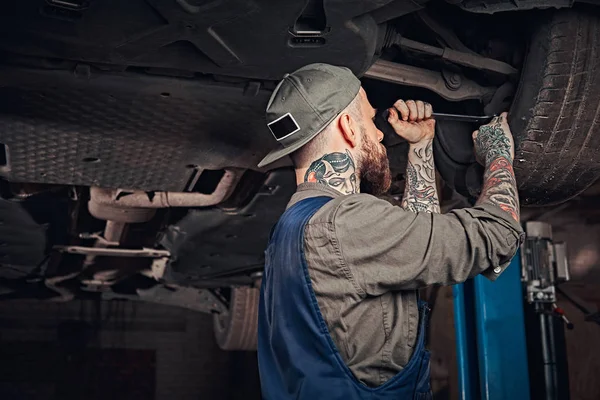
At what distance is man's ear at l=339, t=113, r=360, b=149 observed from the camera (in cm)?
189

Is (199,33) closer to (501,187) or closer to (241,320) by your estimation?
(501,187)

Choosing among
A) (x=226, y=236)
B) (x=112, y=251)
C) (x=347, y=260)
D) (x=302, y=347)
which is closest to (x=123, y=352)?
(x=112, y=251)

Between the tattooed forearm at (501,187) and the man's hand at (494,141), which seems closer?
the tattooed forearm at (501,187)

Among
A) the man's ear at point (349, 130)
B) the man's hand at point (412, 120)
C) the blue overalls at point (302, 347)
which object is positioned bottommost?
the blue overalls at point (302, 347)

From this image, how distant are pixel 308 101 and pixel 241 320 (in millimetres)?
3408

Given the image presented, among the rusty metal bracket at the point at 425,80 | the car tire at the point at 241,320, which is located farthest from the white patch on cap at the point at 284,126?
the car tire at the point at 241,320

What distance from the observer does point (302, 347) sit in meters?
1.72

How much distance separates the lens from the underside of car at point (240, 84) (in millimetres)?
1805

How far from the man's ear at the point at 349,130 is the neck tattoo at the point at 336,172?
28mm

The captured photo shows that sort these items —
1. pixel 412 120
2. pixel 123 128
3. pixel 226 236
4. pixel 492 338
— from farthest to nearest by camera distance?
pixel 226 236
pixel 492 338
pixel 123 128
pixel 412 120

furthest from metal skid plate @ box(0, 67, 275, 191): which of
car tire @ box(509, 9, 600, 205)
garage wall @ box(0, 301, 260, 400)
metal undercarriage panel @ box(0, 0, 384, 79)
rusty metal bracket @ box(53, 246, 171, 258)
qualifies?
garage wall @ box(0, 301, 260, 400)

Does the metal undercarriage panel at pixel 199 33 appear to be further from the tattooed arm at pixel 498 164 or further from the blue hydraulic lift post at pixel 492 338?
the blue hydraulic lift post at pixel 492 338

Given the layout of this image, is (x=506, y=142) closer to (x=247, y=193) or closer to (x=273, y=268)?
(x=273, y=268)

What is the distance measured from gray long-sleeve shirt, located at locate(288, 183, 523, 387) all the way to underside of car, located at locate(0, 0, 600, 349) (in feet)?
1.54
